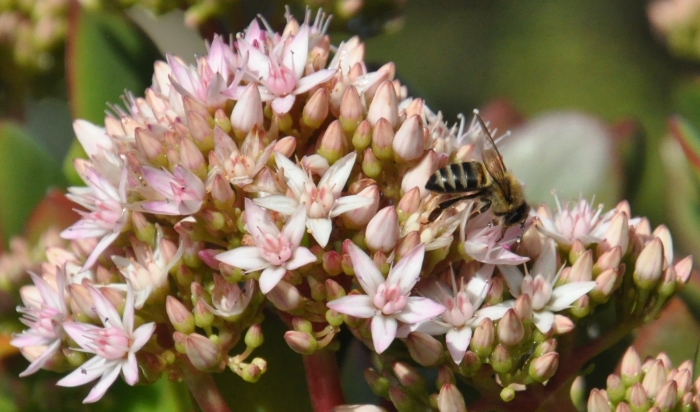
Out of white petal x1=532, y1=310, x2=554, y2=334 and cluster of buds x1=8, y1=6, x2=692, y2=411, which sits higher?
cluster of buds x1=8, y1=6, x2=692, y2=411

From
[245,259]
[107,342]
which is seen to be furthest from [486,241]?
[107,342]

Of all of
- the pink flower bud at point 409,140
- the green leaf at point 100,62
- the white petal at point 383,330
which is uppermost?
the green leaf at point 100,62

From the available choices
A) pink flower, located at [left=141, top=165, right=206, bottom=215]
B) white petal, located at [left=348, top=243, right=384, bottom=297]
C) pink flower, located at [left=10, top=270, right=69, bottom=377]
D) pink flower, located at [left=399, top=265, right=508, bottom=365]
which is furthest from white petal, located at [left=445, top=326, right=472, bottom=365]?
pink flower, located at [left=10, top=270, right=69, bottom=377]

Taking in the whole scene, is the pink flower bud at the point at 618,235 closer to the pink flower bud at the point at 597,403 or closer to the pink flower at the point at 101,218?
the pink flower bud at the point at 597,403

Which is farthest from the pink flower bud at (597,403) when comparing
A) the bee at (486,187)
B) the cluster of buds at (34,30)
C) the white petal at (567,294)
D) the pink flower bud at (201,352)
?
the cluster of buds at (34,30)

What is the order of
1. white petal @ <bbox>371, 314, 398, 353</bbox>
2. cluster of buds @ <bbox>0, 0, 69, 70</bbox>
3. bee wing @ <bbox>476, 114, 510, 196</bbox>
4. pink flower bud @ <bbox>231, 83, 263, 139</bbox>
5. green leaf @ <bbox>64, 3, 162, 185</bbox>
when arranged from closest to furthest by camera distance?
white petal @ <bbox>371, 314, 398, 353</bbox> → pink flower bud @ <bbox>231, 83, 263, 139</bbox> → bee wing @ <bbox>476, 114, 510, 196</bbox> → green leaf @ <bbox>64, 3, 162, 185</bbox> → cluster of buds @ <bbox>0, 0, 69, 70</bbox>

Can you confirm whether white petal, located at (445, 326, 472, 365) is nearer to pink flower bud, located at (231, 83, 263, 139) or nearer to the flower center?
the flower center

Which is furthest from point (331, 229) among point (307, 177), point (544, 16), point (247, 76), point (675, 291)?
point (544, 16)
